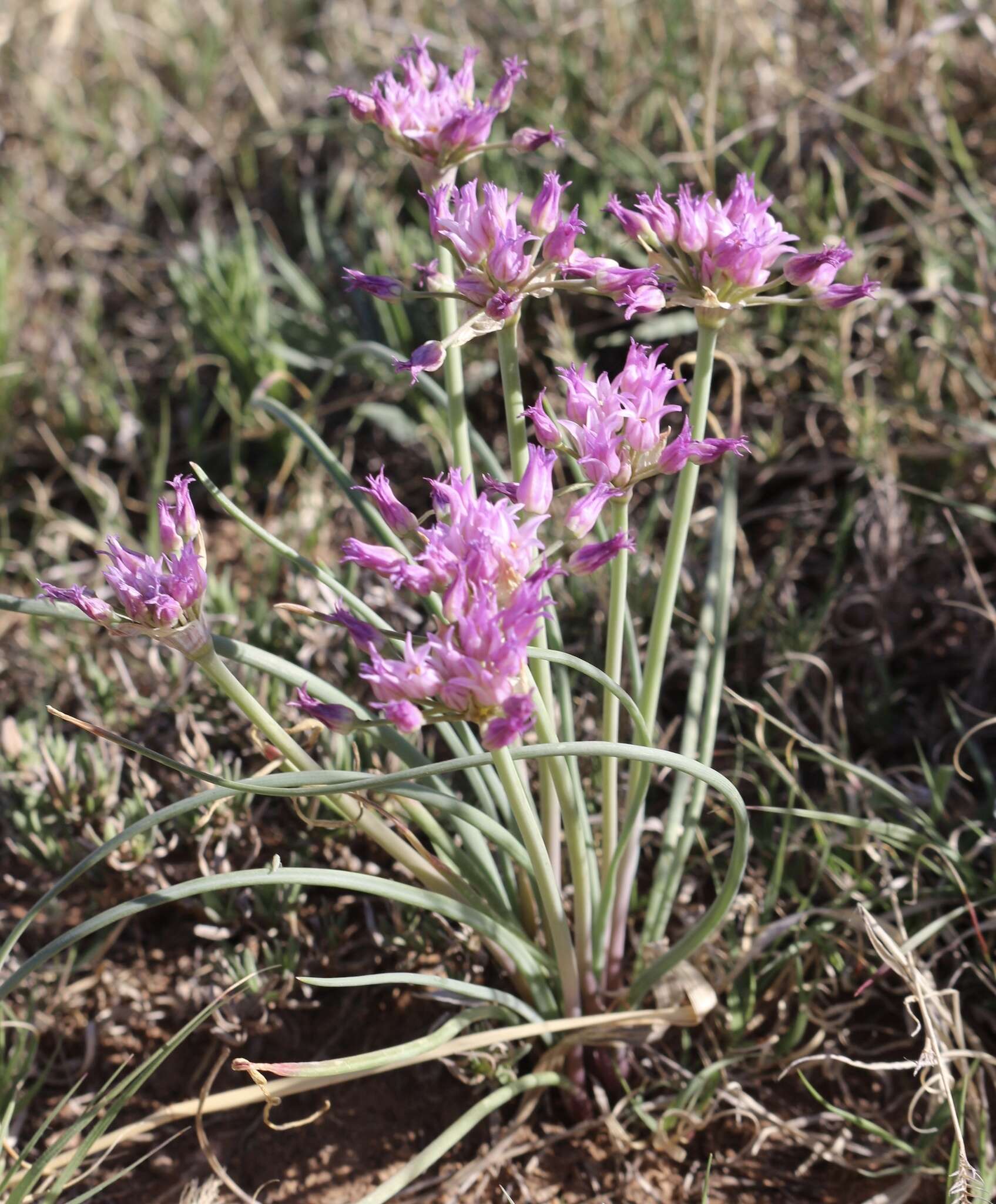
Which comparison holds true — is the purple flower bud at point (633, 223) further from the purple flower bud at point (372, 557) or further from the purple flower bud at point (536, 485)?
the purple flower bud at point (372, 557)

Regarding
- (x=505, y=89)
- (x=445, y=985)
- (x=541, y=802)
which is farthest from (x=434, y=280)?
(x=445, y=985)

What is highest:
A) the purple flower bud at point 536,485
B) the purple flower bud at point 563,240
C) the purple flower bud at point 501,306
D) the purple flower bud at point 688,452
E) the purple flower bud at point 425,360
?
the purple flower bud at point 563,240

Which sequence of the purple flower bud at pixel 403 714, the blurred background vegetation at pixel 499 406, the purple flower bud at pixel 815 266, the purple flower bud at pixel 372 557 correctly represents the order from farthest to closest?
the blurred background vegetation at pixel 499 406, the purple flower bud at pixel 815 266, the purple flower bud at pixel 372 557, the purple flower bud at pixel 403 714

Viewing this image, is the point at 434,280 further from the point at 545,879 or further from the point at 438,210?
the point at 545,879

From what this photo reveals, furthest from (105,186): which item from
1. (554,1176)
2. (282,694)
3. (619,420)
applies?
(554,1176)

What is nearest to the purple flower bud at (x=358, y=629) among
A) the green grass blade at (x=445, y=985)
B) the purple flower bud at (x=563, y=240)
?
the green grass blade at (x=445, y=985)

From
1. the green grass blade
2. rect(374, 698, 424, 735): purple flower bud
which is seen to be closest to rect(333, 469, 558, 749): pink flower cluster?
rect(374, 698, 424, 735): purple flower bud

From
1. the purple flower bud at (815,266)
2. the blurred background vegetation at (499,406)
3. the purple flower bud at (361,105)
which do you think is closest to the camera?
the purple flower bud at (815,266)
